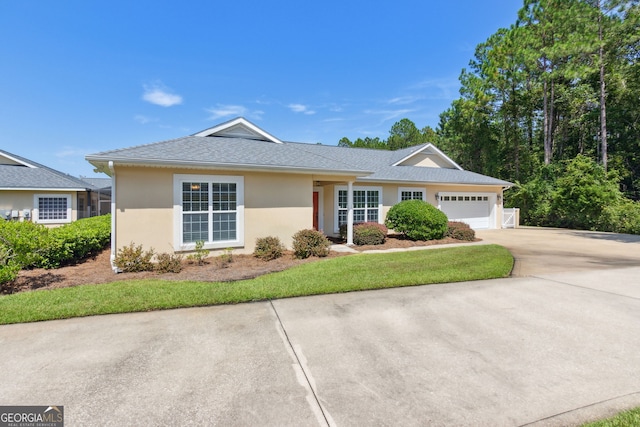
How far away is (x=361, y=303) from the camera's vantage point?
5.46 meters

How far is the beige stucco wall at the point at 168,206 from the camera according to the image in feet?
28.2

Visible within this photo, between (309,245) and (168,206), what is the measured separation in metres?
4.61

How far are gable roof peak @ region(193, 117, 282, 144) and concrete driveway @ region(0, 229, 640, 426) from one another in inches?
369

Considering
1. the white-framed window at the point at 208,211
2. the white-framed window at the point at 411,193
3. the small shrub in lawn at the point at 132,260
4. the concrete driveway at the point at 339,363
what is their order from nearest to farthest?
1. the concrete driveway at the point at 339,363
2. the small shrub in lawn at the point at 132,260
3. the white-framed window at the point at 208,211
4. the white-framed window at the point at 411,193

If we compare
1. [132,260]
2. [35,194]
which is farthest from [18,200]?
[132,260]

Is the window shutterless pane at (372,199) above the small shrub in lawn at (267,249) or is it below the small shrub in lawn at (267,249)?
above

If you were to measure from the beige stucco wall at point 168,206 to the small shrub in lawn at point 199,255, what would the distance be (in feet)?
2.29

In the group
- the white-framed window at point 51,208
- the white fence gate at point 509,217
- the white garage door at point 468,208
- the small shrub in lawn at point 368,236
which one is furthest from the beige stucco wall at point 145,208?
the white fence gate at point 509,217

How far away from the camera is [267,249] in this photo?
9703 millimetres

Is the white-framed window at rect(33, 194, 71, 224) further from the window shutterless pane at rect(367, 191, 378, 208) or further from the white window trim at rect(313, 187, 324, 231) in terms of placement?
the window shutterless pane at rect(367, 191, 378, 208)

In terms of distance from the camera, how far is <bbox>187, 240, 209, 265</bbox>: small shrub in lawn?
8.75 m

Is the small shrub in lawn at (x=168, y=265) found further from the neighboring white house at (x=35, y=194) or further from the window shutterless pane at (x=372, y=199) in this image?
the neighboring white house at (x=35, y=194)

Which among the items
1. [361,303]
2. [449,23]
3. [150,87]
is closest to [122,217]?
[361,303]

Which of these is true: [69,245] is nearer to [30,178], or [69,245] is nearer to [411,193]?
[30,178]
